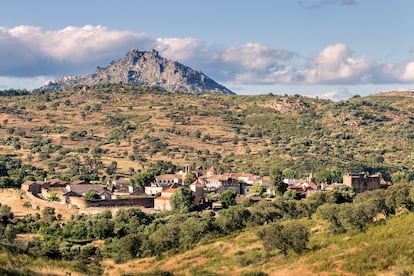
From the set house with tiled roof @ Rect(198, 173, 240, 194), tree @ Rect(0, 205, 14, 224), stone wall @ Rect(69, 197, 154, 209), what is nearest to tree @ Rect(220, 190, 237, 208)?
stone wall @ Rect(69, 197, 154, 209)

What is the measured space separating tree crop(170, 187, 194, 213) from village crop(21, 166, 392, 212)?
1820 mm

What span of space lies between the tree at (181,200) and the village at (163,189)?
5.97 feet

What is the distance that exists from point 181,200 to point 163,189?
16698mm

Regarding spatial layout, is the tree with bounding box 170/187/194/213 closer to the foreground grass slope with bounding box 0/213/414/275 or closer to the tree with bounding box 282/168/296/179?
the foreground grass slope with bounding box 0/213/414/275

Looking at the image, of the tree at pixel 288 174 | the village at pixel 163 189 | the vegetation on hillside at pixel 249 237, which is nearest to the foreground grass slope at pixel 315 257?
the vegetation on hillside at pixel 249 237

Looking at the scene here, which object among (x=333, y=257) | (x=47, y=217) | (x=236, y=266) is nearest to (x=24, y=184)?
(x=47, y=217)

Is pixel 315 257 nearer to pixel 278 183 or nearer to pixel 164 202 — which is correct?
pixel 164 202

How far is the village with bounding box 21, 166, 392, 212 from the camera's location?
10306 centimetres

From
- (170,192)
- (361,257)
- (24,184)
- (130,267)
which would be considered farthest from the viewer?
(24,184)

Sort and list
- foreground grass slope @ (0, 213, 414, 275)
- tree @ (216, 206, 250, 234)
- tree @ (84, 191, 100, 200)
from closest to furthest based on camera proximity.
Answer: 1. foreground grass slope @ (0, 213, 414, 275)
2. tree @ (216, 206, 250, 234)
3. tree @ (84, 191, 100, 200)

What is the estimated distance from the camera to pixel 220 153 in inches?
7392

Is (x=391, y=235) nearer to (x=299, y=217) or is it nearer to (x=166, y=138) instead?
(x=299, y=217)

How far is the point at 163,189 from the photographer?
115250 millimetres

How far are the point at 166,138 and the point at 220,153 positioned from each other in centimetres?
1987
